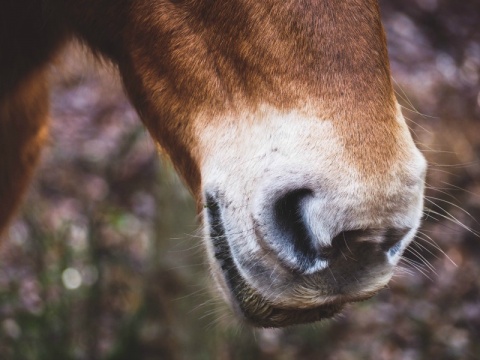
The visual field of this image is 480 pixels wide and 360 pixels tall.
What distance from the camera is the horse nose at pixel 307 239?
4.92 feet

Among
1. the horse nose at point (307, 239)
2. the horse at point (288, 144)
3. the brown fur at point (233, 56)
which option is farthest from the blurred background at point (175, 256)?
the horse nose at point (307, 239)

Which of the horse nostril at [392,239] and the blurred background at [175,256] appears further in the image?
the blurred background at [175,256]

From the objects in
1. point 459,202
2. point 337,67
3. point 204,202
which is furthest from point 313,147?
point 459,202

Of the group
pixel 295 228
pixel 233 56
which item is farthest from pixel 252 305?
pixel 233 56

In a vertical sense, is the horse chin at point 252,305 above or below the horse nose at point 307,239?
below

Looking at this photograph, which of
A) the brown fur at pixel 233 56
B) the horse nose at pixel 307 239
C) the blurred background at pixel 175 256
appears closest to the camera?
the horse nose at pixel 307 239

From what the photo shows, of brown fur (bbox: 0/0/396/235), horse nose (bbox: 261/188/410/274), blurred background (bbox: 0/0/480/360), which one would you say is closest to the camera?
horse nose (bbox: 261/188/410/274)

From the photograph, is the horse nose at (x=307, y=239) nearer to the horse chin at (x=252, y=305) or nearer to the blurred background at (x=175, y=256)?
the horse chin at (x=252, y=305)

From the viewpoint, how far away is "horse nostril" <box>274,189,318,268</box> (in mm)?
1525

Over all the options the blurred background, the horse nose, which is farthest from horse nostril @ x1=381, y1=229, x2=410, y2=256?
the blurred background

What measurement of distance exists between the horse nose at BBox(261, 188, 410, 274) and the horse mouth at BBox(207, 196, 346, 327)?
16 cm

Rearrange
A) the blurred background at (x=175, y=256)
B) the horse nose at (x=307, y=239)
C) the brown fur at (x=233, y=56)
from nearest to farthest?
1. the horse nose at (x=307, y=239)
2. the brown fur at (x=233, y=56)
3. the blurred background at (x=175, y=256)

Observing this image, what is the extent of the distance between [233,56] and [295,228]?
486 millimetres

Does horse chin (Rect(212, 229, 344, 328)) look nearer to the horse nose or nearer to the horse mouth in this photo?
the horse mouth
